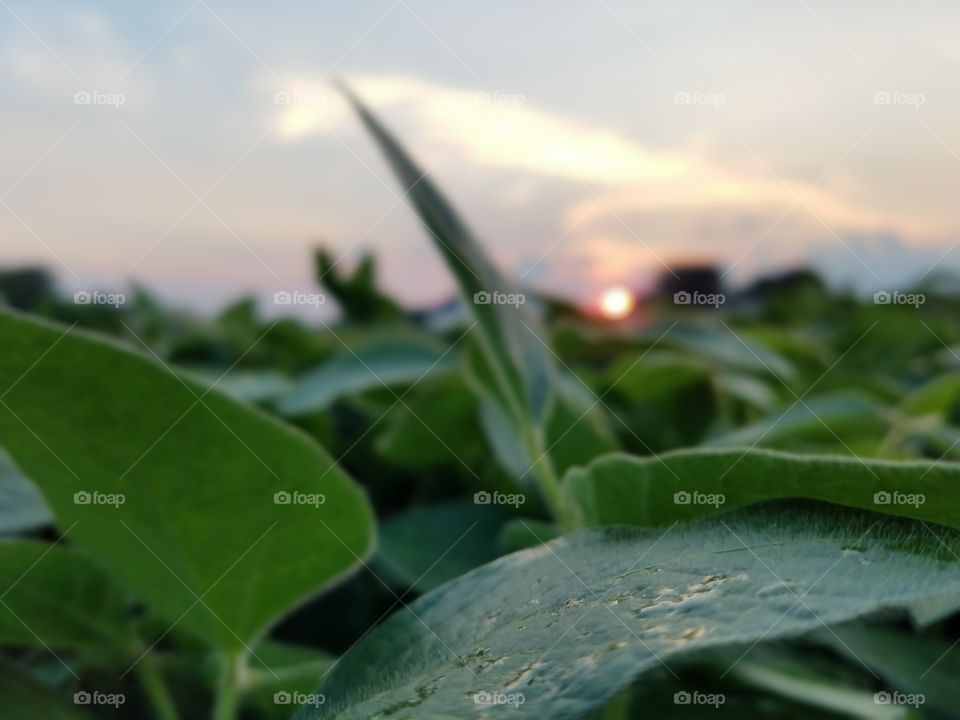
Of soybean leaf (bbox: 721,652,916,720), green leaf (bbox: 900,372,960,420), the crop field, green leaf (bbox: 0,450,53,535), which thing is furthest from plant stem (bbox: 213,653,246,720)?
green leaf (bbox: 900,372,960,420)

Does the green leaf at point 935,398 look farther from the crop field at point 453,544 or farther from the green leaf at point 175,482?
the green leaf at point 175,482

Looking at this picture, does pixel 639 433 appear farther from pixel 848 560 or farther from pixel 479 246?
pixel 848 560

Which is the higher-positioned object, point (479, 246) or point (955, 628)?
point (479, 246)

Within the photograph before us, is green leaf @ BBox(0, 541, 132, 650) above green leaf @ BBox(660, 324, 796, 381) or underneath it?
underneath

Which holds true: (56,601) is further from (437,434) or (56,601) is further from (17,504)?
(437,434)

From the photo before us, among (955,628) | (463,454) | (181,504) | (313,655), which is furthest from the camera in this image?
(463,454)

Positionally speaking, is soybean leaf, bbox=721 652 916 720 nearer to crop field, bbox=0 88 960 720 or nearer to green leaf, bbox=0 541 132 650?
crop field, bbox=0 88 960 720

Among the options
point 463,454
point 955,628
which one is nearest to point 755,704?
point 955,628
